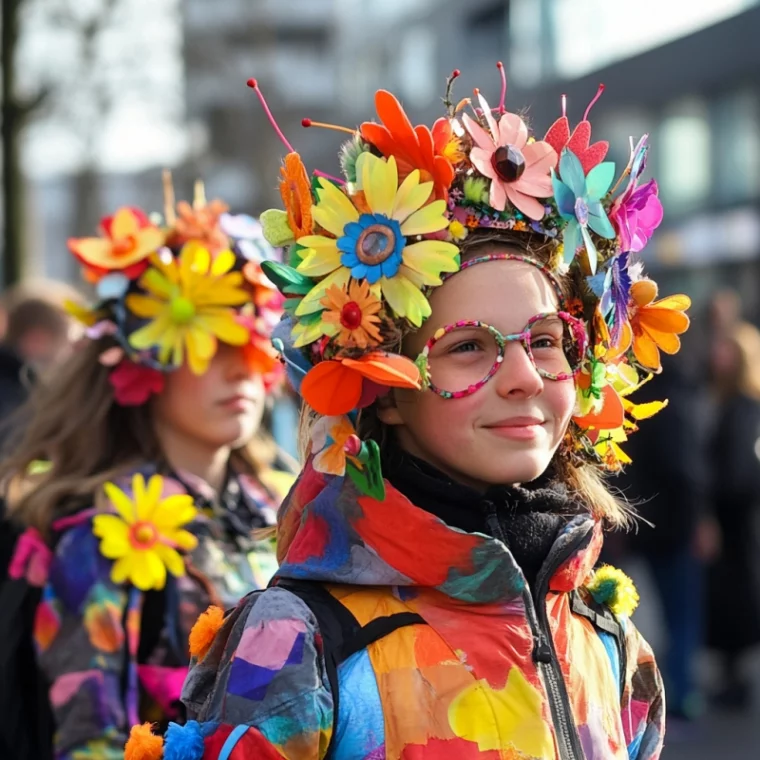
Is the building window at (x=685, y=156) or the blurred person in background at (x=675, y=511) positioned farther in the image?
the building window at (x=685, y=156)

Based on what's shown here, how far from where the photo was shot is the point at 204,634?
2340 millimetres

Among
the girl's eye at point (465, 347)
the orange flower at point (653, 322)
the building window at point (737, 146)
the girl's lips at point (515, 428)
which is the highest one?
the building window at point (737, 146)

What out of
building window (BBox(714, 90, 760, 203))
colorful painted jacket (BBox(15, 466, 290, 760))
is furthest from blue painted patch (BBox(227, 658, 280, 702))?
building window (BBox(714, 90, 760, 203))

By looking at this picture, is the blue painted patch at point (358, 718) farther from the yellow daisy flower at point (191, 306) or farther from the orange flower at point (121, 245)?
the orange flower at point (121, 245)

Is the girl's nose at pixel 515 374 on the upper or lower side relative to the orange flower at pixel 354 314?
lower

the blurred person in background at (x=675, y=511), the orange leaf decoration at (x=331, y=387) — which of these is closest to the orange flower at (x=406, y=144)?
the orange leaf decoration at (x=331, y=387)

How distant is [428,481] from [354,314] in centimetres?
33

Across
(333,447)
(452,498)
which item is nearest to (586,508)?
(452,498)

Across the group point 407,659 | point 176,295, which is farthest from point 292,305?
point 176,295

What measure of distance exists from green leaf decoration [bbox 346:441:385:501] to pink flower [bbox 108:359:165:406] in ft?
6.33

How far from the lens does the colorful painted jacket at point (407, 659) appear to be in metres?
2.14

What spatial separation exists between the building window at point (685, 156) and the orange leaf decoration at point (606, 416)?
20.8 meters

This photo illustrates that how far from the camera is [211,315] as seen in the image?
13.3 ft

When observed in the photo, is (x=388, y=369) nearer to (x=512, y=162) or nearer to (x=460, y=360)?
(x=460, y=360)
